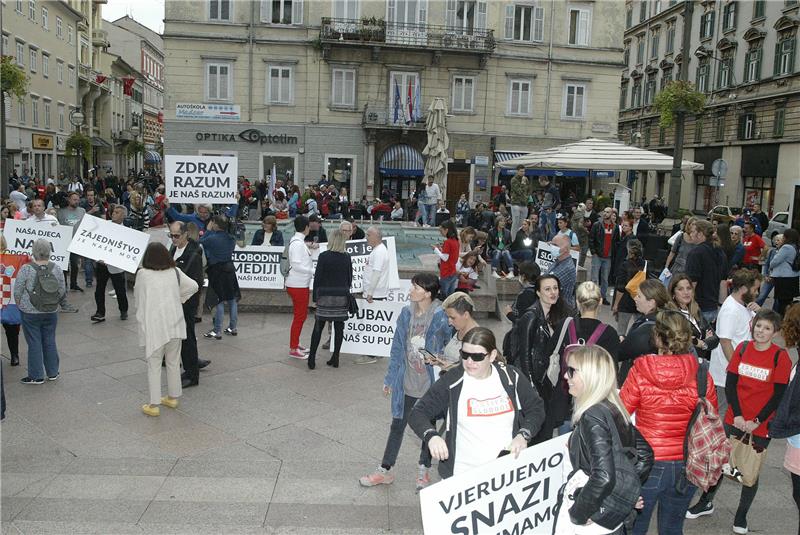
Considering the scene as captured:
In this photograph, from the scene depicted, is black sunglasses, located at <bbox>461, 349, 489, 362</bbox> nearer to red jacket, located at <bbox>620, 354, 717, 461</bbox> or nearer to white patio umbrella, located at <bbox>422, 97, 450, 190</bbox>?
red jacket, located at <bbox>620, 354, 717, 461</bbox>

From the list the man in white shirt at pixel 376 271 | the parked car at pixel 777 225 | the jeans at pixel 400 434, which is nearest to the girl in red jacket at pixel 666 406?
the jeans at pixel 400 434

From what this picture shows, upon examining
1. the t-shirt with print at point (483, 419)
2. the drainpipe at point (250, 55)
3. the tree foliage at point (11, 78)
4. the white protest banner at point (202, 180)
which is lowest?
the t-shirt with print at point (483, 419)

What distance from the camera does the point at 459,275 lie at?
11.3 metres

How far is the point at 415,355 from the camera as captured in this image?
5.54m

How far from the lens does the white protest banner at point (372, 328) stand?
895cm

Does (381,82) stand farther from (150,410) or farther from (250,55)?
(150,410)

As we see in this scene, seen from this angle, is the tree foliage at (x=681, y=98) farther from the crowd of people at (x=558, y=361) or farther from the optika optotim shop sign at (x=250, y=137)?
the optika optotim shop sign at (x=250, y=137)

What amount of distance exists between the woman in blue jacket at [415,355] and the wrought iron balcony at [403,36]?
93.3 ft

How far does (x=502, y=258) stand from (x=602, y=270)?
2.09 meters

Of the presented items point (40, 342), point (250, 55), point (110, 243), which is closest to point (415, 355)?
point (40, 342)

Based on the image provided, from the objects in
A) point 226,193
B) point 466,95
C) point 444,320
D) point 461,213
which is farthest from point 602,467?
point 466,95

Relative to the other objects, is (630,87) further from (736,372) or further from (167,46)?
(736,372)

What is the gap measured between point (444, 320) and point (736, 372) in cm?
219

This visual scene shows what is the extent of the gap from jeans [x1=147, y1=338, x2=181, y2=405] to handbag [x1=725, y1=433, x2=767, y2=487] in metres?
5.18
